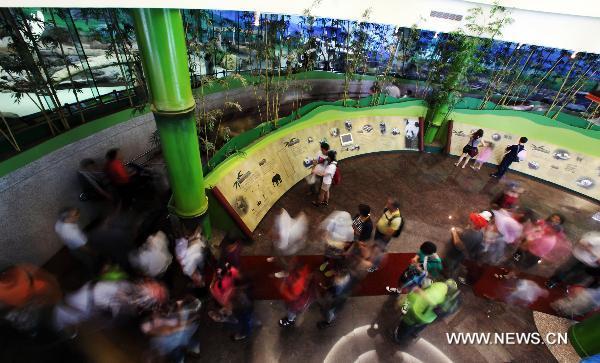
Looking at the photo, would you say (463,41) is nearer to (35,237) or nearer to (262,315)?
(262,315)

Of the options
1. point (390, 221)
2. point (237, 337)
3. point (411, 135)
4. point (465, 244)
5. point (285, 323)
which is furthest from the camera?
point (411, 135)

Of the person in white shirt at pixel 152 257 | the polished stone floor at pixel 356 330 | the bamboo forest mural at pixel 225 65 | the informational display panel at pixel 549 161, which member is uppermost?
the bamboo forest mural at pixel 225 65

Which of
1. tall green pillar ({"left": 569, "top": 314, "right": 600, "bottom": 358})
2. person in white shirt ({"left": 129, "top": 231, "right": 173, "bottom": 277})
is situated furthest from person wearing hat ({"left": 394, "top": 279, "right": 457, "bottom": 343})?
person in white shirt ({"left": 129, "top": 231, "right": 173, "bottom": 277})

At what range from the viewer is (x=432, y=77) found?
26.5ft

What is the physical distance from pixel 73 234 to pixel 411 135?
25.6 feet

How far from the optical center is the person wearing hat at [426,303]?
120 inches

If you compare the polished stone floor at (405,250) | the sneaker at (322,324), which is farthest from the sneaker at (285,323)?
the sneaker at (322,324)

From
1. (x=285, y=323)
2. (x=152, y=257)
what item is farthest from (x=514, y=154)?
(x=152, y=257)

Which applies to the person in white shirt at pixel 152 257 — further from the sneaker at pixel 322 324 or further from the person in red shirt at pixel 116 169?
the sneaker at pixel 322 324

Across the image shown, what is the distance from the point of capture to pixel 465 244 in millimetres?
4355

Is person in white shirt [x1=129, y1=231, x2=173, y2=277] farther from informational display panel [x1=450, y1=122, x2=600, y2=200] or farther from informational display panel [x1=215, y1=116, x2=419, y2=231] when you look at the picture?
informational display panel [x1=450, y1=122, x2=600, y2=200]

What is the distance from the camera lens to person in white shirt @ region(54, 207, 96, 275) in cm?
341

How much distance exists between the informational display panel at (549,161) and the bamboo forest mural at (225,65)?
2.68ft

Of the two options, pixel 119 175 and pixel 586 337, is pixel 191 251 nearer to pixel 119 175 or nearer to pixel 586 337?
pixel 119 175
